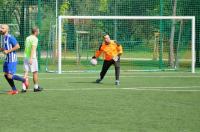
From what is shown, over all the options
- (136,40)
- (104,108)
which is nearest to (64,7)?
(136,40)

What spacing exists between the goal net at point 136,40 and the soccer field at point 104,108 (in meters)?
9.47

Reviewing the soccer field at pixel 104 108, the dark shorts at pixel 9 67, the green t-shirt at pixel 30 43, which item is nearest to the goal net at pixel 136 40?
the soccer field at pixel 104 108

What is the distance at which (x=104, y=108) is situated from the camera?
41.8 feet

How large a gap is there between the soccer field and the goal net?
947cm

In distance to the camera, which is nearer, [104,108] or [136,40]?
[104,108]

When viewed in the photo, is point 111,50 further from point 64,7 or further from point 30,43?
point 64,7

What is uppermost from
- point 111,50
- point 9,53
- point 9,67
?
point 9,53

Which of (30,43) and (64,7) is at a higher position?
(64,7)

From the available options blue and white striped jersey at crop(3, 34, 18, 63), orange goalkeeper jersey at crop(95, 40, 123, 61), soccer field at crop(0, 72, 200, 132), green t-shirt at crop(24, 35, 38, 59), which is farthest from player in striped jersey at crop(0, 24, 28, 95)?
orange goalkeeper jersey at crop(95, 40, 123, 61)

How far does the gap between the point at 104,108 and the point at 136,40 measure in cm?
1682

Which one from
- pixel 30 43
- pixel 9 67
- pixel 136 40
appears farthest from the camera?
pixel 136 40

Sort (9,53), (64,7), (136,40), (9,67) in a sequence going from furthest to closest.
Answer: (64,7), (136,40), (9,67), (9,53)

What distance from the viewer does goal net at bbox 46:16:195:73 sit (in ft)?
94.6

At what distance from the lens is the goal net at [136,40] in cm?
2884
